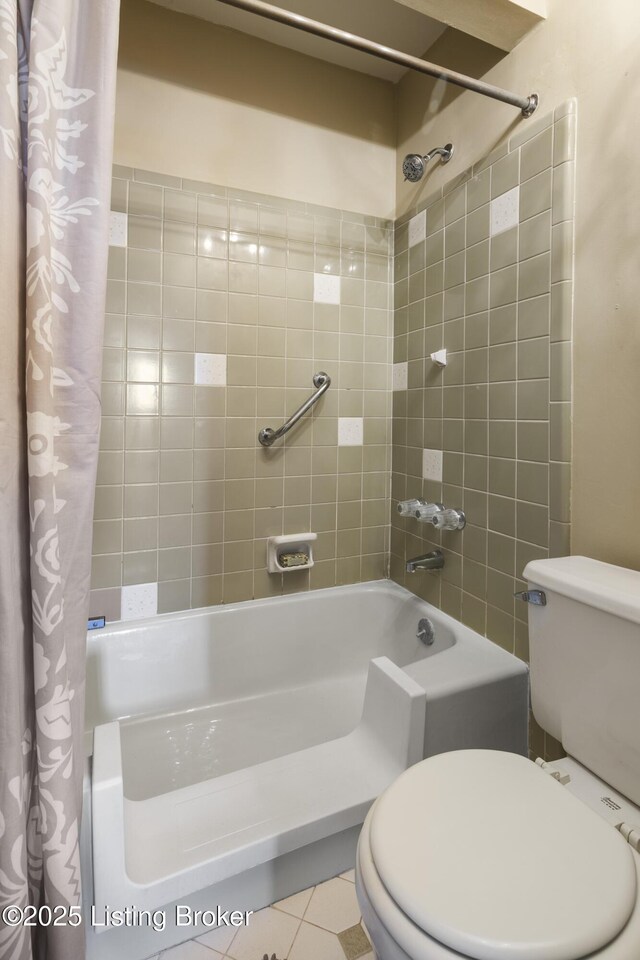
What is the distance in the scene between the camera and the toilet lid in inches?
22.9

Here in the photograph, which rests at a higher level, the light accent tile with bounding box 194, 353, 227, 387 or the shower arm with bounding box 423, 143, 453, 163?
the shower arm with bounding box 423, 143, 453, 163

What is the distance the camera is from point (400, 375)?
1911 millimetres

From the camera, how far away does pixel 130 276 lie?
1546 mm

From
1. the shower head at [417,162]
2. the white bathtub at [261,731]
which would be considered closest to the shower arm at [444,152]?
the shower head at [417,162]

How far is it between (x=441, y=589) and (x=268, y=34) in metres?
2.04

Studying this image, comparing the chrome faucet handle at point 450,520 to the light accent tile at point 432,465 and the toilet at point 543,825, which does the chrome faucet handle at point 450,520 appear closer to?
the light accent tile at point 432,465

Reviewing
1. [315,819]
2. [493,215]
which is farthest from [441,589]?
[493,215]

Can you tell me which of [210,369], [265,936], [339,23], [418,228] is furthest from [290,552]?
[339,23]

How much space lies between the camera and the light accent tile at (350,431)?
1887 millimetres

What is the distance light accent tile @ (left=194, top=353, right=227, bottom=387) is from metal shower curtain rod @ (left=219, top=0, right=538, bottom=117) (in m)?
0.89

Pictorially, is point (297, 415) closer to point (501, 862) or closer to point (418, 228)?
point (418, 228)

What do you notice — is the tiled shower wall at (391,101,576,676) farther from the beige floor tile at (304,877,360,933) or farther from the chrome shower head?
the beige floor tile at (304,877,360,933)

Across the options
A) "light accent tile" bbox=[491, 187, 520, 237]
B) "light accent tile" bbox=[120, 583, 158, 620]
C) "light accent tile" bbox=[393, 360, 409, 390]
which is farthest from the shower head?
"light accent tile" bbox=[120, 583, 158, 620]

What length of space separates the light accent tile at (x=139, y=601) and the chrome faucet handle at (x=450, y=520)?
991 millimetres
